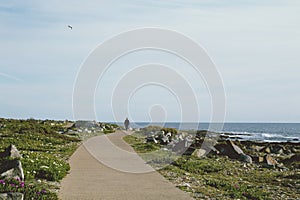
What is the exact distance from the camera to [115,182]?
1455cm

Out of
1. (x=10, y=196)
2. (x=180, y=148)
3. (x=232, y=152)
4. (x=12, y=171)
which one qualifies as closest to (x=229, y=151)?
(x=232, y=152)

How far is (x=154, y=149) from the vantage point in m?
28.2

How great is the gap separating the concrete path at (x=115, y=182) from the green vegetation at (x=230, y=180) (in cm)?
63

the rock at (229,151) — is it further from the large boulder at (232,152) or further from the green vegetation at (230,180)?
the green vegetation at (230,180)

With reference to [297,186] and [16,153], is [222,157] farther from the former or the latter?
[16,153]

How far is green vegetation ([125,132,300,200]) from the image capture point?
13484mm

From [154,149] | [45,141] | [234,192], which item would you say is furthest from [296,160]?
[45,141]

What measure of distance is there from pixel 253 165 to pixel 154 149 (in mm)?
7372

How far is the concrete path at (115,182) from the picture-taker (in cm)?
1212

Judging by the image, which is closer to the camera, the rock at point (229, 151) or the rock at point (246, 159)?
the rock at point (246, 159)

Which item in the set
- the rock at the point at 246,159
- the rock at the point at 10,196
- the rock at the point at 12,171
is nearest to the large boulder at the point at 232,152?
the rock at the point at 246,159

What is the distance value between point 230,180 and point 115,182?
480 centimetres

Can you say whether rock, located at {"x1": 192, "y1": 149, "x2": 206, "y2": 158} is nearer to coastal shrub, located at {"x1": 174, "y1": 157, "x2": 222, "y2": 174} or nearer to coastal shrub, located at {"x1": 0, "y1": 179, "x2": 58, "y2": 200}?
coastal shrub, located at {"x1": 174, "y1": 157, "x2": 222, "y2": 174}

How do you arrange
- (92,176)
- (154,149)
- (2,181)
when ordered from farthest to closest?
1. (154,149)
2. (92,176)
3. (2,181)
